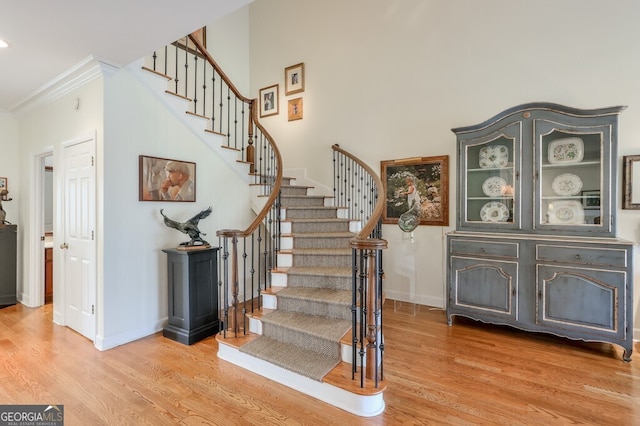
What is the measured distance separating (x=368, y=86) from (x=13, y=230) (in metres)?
5.47

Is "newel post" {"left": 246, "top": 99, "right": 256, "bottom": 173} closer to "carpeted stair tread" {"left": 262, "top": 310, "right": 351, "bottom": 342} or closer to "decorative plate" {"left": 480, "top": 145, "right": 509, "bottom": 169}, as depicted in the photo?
"carpeted stair tread" {"left": 262, "top": 310, "right": 351, "bottom": 342}

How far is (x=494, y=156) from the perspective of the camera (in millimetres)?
3445

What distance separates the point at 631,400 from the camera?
7.03ft

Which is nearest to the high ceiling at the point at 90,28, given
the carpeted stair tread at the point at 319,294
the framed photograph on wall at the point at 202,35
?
the carpeted stair tread at the point at 319,294

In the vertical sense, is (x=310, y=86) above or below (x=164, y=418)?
above

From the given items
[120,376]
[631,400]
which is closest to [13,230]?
[120,376]

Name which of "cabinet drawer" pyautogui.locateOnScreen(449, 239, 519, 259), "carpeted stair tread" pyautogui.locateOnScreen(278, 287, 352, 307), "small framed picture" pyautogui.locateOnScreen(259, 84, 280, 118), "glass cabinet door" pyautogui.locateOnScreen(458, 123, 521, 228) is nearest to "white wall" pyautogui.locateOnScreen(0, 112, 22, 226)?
"small framed picture" pyautogui.locateOnScreen(259, 84, 280, 118)

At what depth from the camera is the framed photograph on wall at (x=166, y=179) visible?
3203 mm

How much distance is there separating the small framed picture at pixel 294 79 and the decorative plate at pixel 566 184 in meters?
3.88

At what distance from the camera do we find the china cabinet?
2.81 meters

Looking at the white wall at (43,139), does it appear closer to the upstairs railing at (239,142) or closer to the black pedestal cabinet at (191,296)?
the upstairs railing at (239,142)

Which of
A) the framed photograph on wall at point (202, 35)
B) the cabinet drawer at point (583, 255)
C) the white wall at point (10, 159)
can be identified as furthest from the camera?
the framed photograph on wall at point (202, 35)

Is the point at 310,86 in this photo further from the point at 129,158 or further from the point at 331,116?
the point at 129,158

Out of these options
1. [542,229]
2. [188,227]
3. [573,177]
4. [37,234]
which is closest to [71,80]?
[188,227]
